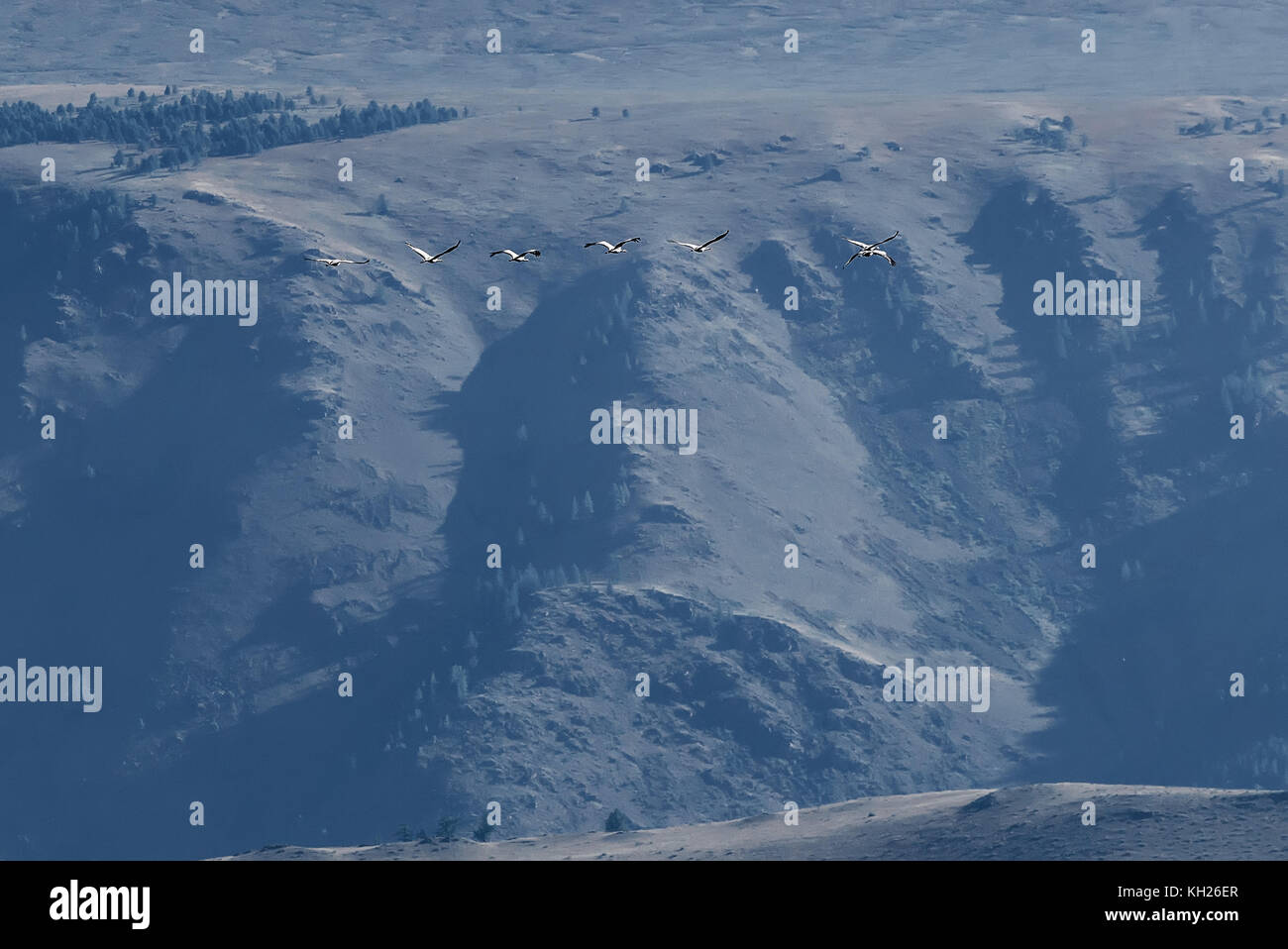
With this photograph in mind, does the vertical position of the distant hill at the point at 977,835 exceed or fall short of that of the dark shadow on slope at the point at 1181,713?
it falls short

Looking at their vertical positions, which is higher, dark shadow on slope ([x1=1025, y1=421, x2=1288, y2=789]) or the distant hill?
dark shadow on slope ([x1=1025, y1=421, x2=1288, y2=789])

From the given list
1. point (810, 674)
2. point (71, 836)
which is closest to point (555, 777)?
point (810, 674)

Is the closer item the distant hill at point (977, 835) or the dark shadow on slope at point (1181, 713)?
the distant hill at point (977, 835)

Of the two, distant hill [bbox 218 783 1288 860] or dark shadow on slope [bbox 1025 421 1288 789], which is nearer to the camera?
distant hill [bbox 218 783 1288 860]

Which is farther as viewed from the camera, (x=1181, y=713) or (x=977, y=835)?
(x=1181, y=713)

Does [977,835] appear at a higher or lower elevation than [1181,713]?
lower
